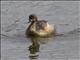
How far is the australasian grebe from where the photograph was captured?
46.9ft

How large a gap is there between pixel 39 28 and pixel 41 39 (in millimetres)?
864

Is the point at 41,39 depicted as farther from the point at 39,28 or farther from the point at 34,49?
the point at 34,49

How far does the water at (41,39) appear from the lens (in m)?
11.4

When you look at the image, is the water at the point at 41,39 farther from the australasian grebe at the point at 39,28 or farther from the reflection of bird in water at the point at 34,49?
the australasian grebe at the point at 39,28

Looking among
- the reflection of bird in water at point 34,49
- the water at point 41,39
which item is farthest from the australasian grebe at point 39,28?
the reflection of bird in water at point 34,49

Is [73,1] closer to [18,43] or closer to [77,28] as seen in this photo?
[77,28]

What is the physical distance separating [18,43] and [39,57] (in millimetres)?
1784

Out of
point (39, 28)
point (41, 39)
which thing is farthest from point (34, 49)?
point (39, 28)

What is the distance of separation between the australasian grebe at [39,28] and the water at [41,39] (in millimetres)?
234

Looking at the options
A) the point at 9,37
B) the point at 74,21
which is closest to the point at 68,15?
the point at 74,21

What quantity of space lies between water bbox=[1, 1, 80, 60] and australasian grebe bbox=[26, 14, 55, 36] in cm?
23

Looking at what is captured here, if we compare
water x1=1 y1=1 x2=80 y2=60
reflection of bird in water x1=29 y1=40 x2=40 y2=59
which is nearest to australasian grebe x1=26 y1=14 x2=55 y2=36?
water x1=1 y1=1 x2=80 y2=60

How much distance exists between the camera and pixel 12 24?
588 inches

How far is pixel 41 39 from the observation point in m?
13.6
